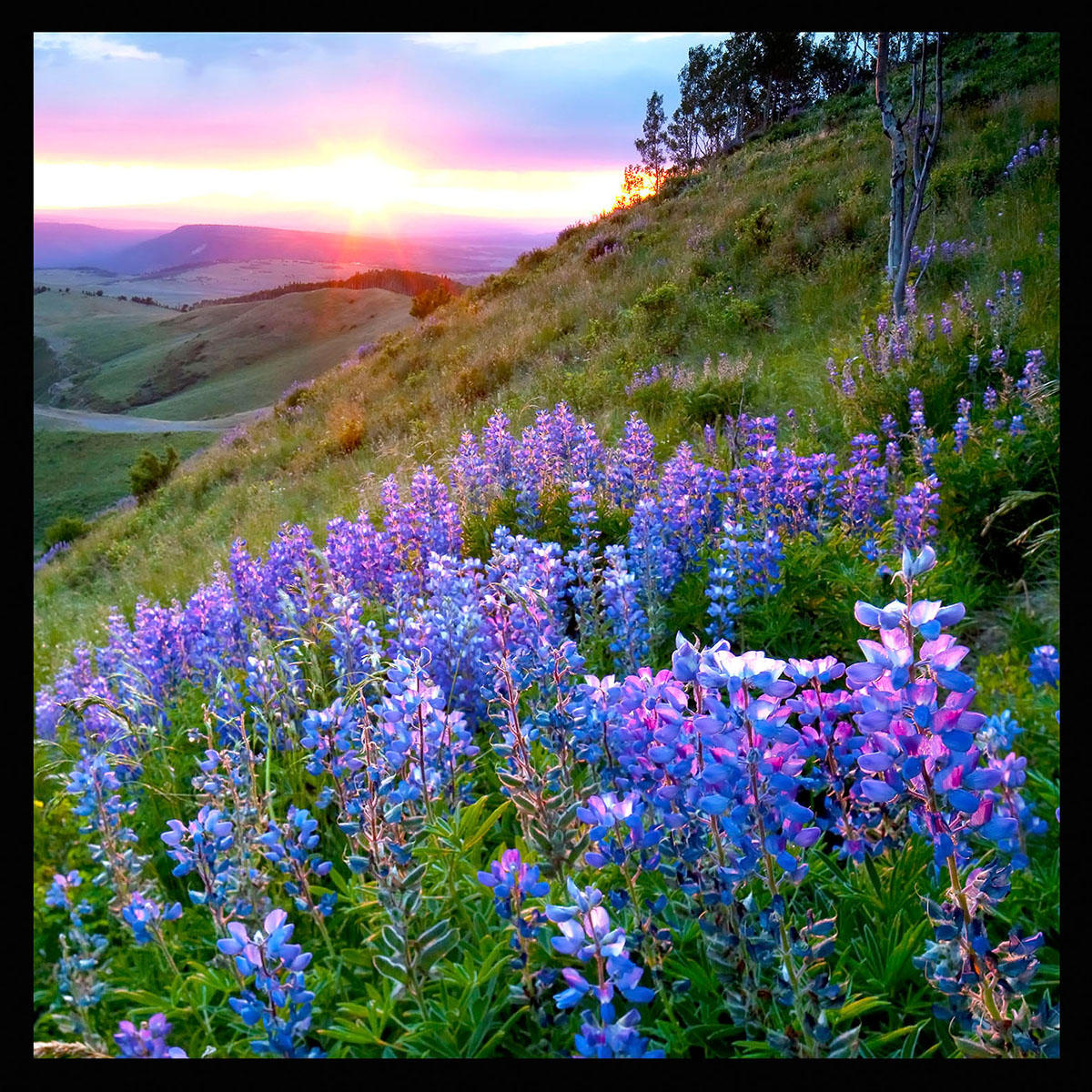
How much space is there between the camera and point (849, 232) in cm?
898

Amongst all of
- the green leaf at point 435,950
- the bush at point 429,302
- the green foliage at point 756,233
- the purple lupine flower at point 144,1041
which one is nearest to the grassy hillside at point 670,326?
the green foliage at point 756,233

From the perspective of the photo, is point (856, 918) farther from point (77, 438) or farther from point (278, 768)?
point (77, 438)

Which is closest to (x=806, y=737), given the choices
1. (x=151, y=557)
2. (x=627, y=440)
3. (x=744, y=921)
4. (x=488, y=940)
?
(x=744, y=921)

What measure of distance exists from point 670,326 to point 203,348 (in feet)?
18.7

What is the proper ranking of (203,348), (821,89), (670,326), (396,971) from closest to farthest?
(396,971), (821,89), (670,326), (203,348)

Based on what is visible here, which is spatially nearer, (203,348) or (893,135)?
(893,135)

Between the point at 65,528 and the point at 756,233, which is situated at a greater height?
the point at 756,233

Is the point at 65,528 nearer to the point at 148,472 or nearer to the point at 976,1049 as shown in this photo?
the point at 148,472

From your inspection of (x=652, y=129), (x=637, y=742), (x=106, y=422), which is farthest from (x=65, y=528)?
(x=637, y=742)

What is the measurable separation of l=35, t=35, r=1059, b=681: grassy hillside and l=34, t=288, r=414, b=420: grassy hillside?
0.16m

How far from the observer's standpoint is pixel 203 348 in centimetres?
1012

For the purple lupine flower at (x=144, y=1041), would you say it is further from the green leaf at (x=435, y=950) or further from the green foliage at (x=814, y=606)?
the green foliage at (x=814, y=606)

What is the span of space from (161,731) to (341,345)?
39.3 ft

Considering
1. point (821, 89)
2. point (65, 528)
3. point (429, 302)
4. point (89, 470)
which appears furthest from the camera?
point (429, 302)
